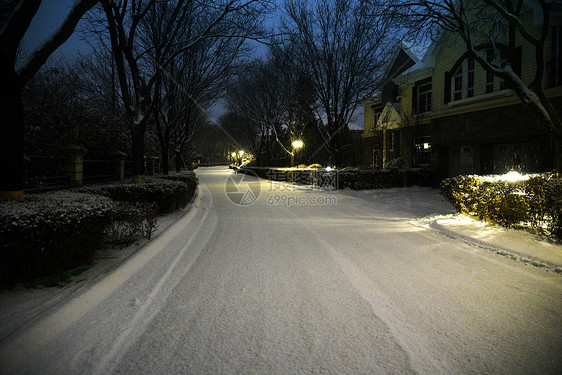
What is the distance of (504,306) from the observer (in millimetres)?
3525

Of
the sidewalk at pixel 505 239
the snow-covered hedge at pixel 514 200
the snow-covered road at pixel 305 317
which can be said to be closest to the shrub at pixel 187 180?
the snow-covered road at pixel 305 317

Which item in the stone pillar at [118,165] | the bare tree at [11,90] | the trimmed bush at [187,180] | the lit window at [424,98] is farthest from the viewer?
the lit window at [424,98]

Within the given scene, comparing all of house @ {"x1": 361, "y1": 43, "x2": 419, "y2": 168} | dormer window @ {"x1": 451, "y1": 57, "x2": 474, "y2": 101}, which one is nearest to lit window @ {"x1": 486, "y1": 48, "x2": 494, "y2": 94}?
dormer window @ {"x1": 451, "y1": 57, "x2": 474, "y2": 101}

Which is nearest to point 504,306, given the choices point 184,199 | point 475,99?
point 184,199

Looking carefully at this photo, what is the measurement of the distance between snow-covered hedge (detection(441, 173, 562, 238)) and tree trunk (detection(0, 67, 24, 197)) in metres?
9.72

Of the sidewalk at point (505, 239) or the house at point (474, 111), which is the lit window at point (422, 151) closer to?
the house at point (474, 111)

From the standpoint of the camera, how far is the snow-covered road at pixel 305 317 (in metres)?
2.55

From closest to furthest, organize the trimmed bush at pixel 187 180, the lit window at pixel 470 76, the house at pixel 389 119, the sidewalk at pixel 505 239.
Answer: the sidewalk at pixel 505 239
the trimmed bush at pixel 187 180
the lit window at pixel 470 76
the house at pixel 389 119

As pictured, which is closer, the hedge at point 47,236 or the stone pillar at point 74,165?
the hedge at point 47,236

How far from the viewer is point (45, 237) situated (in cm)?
398

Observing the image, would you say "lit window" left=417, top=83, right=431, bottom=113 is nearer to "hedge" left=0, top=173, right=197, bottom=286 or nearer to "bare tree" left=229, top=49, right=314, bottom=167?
"bare tree" left=229, top=49, right=314, bottom=167

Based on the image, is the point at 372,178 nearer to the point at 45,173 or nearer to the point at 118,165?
the point at 118,165

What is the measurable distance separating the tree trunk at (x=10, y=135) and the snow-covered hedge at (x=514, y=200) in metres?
9.72

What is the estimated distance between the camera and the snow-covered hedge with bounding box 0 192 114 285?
12.2 ft
